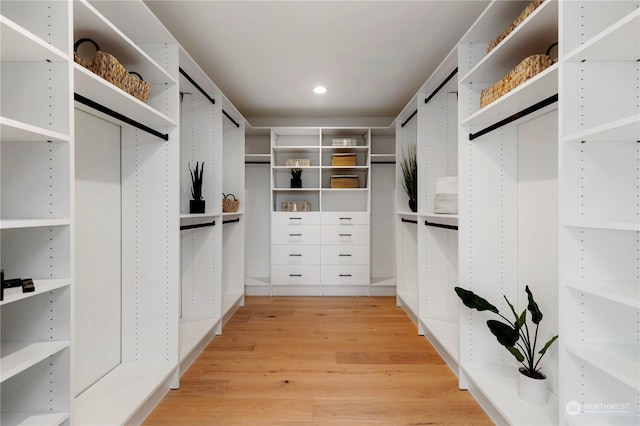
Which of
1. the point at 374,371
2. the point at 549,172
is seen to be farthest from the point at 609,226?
the point at 374,371

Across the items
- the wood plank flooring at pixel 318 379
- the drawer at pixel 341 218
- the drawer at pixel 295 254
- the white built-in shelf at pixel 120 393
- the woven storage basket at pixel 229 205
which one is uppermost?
the woven storage basket at pixel 229 205

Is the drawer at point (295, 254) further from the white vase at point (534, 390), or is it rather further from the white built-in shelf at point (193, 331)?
the white vase at point (534, 390)

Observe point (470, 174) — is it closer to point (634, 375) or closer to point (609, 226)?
point (609, 226)

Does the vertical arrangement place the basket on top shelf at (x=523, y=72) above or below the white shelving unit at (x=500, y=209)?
above

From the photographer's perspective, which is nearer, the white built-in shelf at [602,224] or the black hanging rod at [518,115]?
the white built-in shelf at [602,224]

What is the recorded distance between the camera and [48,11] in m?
1.13

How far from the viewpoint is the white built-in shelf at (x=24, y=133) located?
3.02ft

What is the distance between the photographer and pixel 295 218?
3.94 metres

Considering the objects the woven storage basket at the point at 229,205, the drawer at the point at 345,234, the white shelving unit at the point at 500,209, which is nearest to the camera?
the white shelving unit at the point at 500,209

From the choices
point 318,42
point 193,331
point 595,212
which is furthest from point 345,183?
point 595,212

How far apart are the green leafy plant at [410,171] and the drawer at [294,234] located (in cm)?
122

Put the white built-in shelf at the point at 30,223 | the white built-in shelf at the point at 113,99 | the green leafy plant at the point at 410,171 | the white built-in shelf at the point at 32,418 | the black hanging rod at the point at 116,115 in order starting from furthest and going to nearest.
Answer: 1. the green leafy plant at the point at 410,171
2. the black hanging rod at the point at 116,115
3. the white built-in shelf at the point at 113,99
4. the white built-in shelf at the point at 32,418
5. the white built-in shelf at the point at 30,223

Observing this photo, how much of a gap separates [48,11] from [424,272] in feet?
9.28

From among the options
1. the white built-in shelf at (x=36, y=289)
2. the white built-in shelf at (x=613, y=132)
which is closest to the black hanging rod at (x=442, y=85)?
the white built-in shelf at (x=613, y=132)
